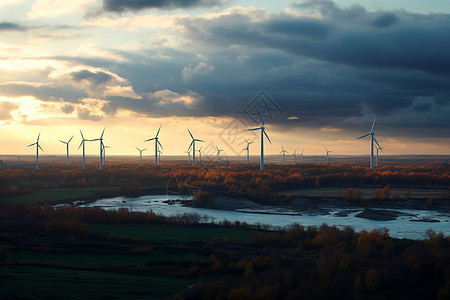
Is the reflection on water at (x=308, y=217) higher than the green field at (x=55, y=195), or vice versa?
the green field at (x=55, y=195)

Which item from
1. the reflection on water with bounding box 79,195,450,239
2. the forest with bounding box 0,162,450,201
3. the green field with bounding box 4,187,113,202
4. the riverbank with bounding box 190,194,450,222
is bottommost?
the reflection on water with bounding box 79,195,450,239

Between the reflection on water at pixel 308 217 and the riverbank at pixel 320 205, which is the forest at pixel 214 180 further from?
the reflection on water at pixel 308 217

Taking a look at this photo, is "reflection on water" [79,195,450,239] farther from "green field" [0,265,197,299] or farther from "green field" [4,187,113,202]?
"green field" [0,265,197,299]

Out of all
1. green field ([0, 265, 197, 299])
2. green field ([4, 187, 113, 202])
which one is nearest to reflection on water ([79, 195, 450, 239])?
green field ([4, 187, 113, 202])

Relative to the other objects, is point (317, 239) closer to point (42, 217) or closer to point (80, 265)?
point (80, 265)

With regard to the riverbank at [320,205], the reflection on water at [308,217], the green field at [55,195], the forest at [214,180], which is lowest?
the reflection on water at [308,217]

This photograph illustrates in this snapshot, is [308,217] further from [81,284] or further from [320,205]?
[81,284]

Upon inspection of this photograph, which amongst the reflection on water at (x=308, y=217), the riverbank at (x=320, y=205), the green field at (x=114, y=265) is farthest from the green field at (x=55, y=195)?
the green field at (x=114, y=265)

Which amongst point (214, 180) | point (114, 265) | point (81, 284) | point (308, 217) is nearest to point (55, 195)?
point (214, 180)

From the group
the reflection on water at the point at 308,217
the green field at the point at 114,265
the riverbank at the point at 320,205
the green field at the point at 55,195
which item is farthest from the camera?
the green field at the point at 55,195
